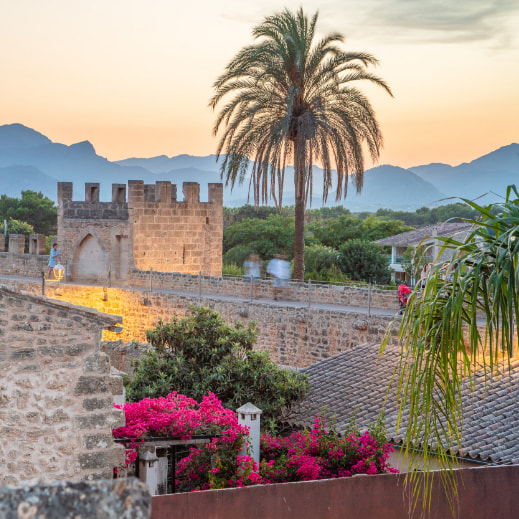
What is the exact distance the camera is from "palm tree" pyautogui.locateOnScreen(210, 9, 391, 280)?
20.1 m

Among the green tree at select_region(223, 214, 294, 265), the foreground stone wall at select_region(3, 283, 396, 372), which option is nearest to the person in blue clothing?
the foreground stone wall at select_region(3, 283, 396, 372)

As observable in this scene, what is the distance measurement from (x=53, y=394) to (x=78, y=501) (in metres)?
5.44

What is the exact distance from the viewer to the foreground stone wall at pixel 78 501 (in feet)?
5.81

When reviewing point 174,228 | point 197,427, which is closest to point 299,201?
point 174,228

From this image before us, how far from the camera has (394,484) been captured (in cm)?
798

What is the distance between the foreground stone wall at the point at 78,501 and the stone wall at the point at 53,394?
5393 mm

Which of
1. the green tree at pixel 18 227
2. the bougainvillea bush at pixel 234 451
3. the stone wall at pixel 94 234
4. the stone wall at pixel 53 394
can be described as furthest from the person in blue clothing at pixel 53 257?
the green tree at pixel 18 227

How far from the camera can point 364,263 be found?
129 ft

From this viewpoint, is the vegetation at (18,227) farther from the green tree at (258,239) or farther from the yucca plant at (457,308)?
the yucca plant at (457,308)

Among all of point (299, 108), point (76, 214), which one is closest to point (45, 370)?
point (299, 108)

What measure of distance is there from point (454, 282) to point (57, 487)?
3.75 meters

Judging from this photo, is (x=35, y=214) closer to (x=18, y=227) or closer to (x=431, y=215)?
(x=18, y=227)

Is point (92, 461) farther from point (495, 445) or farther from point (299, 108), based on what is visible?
point (299, 108)

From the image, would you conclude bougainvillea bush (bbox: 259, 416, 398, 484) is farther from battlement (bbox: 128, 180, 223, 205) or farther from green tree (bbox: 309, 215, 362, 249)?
green tree (bbox: 309, 215, 362, 249)
